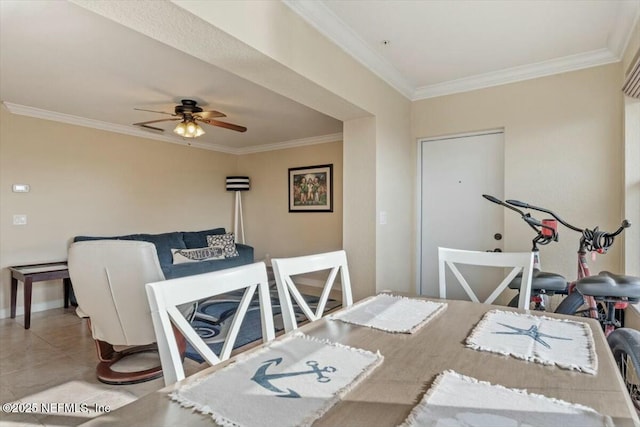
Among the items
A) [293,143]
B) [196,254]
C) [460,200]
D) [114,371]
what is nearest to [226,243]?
[196,254]

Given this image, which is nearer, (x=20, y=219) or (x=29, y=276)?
(x=29, y=276)

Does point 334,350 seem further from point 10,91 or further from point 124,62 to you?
point 10,91

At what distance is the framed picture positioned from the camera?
5.38 metres

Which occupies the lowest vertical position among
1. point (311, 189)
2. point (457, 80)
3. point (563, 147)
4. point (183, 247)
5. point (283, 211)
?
point (183, 247)

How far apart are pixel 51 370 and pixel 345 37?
3267mm

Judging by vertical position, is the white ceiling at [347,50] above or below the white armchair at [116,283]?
above

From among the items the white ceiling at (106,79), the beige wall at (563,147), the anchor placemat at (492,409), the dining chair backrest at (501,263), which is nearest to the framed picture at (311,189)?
the white ceiling at (106,79)

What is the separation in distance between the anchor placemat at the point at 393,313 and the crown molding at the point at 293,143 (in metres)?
3.94

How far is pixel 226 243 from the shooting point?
547 cm

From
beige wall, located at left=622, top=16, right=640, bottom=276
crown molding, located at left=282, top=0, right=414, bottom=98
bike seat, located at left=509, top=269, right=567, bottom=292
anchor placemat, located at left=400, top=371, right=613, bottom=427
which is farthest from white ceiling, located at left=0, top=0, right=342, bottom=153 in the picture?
beige wall, located at left=622, top=16, right=640, bottom=276

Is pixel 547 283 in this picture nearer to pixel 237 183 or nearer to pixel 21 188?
pixel 237 183

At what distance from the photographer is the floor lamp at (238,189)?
20.5 ft

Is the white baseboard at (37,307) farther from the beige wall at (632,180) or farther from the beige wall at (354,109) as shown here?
the beige wall at (632,180)

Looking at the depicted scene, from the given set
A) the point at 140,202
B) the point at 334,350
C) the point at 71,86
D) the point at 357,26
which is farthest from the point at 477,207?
the point at 140,202
